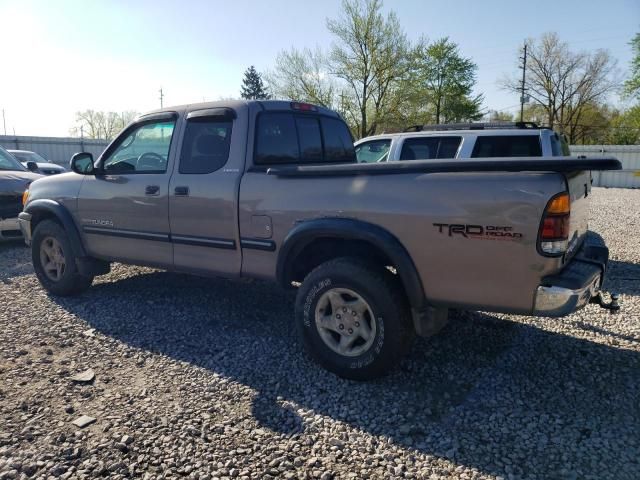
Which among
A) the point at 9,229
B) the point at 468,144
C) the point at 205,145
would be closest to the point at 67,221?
the point at 205,145

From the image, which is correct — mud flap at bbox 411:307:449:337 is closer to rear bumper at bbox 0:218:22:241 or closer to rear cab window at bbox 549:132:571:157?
rear cab window at bbox 549:132:571:157

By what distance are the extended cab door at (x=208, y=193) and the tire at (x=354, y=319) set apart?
2.86 feet

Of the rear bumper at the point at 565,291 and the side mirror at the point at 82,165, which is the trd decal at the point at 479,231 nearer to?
the rear bumper at the point at 565,291

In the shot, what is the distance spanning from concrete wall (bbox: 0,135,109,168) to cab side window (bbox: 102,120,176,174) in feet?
69.6

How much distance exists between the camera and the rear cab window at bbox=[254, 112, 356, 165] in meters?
4.15

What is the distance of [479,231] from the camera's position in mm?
2863

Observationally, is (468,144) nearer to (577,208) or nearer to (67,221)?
(577,208)

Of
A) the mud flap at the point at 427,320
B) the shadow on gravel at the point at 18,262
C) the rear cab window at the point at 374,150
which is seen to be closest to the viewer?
the mud flap at the point at 427,320

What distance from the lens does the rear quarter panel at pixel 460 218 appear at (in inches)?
108

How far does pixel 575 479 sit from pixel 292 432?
152cm

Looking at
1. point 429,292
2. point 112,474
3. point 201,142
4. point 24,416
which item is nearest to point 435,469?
point 429,292

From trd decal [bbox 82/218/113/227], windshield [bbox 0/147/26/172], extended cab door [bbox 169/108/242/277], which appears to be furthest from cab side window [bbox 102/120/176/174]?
windshield [bbox 0/147/26/172]

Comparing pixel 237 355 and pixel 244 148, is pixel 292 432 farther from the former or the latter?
pixel 244 148

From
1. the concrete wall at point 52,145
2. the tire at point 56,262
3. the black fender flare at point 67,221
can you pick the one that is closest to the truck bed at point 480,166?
the black fender flare at point 67,221
